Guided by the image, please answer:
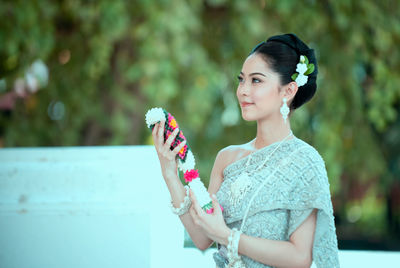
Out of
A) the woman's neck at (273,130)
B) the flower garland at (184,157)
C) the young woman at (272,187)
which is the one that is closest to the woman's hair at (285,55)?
the young woman at (272,187)

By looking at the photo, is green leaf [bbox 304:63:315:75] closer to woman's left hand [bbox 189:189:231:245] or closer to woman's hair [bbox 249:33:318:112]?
woman's hair [bbox 249:33:318:112]

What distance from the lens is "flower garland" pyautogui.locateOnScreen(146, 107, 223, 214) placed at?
4.90 feet

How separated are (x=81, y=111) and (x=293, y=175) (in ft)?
10.4

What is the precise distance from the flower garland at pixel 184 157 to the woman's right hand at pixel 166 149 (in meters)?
0.01

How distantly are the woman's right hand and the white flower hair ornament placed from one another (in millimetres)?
421

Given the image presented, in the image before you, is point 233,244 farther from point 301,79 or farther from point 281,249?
point 301,79

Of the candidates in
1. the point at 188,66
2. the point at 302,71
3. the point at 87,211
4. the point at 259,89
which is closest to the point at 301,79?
the point at 302,71

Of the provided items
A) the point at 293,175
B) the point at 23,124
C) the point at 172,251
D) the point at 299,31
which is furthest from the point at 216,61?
the point at 293,175

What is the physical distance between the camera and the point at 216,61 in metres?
4.76

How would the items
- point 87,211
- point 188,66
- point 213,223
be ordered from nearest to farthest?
point 213,223 < point 87,211 < point 188,66

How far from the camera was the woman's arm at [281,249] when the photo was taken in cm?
149

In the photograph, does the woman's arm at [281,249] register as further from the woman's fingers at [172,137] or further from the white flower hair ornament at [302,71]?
the white flower hair ornament at [302,71]

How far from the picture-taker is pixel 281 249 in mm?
1484

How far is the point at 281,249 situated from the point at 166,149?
46cm
